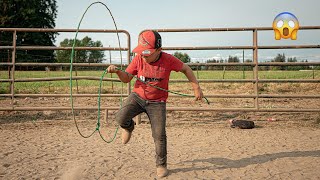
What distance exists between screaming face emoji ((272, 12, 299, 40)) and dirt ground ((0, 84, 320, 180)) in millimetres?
1792

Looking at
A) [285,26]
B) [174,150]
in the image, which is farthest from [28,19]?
[174,150]

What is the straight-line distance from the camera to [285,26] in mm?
6391

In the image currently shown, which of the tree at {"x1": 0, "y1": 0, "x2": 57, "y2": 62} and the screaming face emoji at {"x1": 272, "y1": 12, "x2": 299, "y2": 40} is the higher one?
the tree at {"x1": 0, "y1": 0, "x2": 57, "y2": 62}

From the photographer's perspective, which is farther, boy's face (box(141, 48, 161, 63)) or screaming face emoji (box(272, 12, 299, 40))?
screaming face emoji (box(272, 12, 299, 40))

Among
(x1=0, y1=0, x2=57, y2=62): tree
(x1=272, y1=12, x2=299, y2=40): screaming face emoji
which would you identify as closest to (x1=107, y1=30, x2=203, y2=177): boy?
(x1=272, y1=12, x2=299, y2=40): screaming face emoji

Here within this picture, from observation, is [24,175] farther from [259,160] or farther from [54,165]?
[259,160]

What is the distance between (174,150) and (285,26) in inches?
151

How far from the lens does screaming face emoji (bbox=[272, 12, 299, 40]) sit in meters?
6.35

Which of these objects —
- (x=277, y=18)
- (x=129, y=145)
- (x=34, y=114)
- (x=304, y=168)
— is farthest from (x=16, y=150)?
(x=277, y=18)

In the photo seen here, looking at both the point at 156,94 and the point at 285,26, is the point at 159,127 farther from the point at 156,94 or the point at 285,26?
the point at 285,26

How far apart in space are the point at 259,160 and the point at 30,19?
160ft

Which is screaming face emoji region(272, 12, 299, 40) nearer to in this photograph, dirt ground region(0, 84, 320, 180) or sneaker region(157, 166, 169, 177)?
dirt ground region(0, 84, 320, 180)

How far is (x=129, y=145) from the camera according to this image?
462 centimetres

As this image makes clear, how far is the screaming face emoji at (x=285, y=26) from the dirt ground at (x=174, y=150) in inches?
70.5
